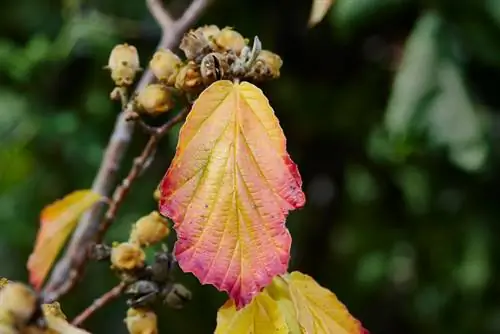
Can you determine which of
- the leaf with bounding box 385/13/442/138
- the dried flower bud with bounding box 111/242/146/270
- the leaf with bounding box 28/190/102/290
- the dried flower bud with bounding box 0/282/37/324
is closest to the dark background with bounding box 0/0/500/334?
the leaf with bounding box 385/13/442/138

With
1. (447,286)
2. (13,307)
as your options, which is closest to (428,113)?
(447,286)

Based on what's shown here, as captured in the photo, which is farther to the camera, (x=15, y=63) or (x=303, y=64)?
(x=303, y=64)

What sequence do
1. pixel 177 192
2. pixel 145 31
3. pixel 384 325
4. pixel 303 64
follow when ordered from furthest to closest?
pixel 384 325, pixel 303 64, pixel 145 31, pixel 177 192

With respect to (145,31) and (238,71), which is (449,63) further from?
(238,71)

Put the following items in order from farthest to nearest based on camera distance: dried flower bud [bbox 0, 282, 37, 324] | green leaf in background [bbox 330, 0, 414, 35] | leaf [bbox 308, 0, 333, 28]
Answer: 1. green leaf in background [bbox 330, 0, 414, 35]
2. leaf [bbox 308, 0, 333, 28]
3. dried flower bud [bbox 0, 282, 37, 324]

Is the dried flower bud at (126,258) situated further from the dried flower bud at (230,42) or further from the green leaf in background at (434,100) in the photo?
the green leaf in background at (434,100)

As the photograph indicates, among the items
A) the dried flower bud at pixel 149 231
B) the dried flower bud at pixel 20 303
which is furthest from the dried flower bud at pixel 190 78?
the dried flower bud at pixel 20 303

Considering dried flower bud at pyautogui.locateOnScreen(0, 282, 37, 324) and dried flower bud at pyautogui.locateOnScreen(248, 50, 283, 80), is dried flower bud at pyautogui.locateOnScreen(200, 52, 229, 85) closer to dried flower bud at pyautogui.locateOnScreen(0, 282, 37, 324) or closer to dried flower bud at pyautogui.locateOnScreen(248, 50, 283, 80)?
dried flower bud at pyautogui.locateOnScreen(248, 50, 283, 80)
